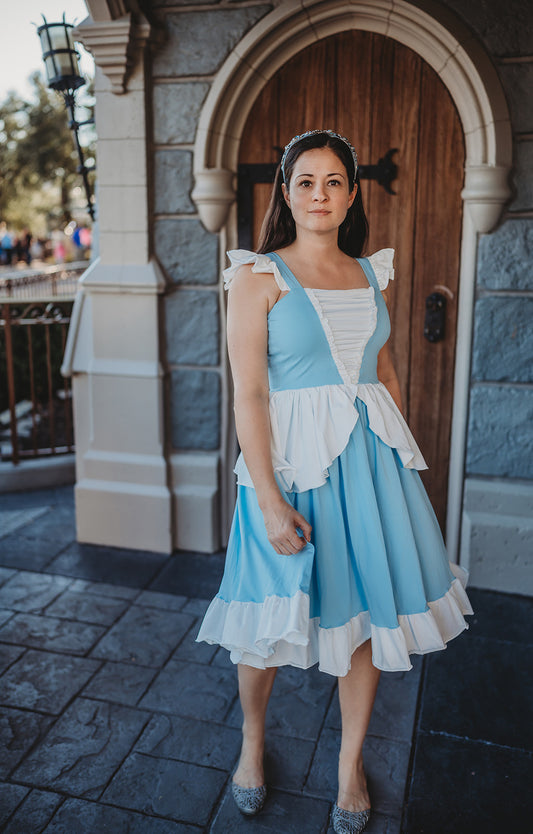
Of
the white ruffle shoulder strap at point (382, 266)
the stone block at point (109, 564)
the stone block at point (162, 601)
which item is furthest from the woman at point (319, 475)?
the stone block at point (109, 564)

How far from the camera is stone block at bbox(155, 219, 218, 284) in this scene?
3469 millimetres

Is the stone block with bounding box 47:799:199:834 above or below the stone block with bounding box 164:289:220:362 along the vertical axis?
below

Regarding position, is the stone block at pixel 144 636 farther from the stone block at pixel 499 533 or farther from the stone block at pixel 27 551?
the stone block at pixel 499 533

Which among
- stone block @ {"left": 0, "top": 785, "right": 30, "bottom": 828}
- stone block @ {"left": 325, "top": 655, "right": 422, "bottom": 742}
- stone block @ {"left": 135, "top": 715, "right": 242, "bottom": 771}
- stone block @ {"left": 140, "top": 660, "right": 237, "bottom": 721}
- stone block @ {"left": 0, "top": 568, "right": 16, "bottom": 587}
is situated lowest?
stone block @ {"left": 325, "top": 655, "right": 422, "bottom": 742}

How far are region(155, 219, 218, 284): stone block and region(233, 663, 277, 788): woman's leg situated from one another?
2.06m

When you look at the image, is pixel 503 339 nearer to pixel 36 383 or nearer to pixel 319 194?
pixel 319 194

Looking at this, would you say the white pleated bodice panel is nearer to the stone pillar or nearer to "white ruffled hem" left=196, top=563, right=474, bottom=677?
"white ruffled hem" left=196, top=563, right=474, bottom=677

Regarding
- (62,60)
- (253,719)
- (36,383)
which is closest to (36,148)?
(36,383)

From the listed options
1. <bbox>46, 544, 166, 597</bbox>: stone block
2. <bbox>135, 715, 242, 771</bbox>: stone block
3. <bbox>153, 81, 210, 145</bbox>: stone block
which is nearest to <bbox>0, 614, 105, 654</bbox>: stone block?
<bbox>46, 544, 166, 597</bbox>: stone block

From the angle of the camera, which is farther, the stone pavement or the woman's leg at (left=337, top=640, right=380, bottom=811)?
the stone pavement

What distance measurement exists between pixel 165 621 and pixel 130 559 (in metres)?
0.67

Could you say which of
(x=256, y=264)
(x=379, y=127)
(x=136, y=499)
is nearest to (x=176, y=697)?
(x=136, y=499)

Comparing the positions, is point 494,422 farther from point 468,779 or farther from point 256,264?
point 256,264

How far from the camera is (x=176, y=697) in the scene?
2574 millimetres
